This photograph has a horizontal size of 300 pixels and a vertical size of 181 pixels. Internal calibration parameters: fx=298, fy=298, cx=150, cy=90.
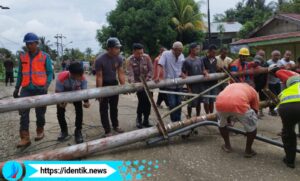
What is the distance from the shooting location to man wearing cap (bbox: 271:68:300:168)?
13.0 feet

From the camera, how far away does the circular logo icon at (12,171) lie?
3857mm

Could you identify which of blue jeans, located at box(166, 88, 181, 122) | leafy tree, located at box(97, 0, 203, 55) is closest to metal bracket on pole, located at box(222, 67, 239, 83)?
blue jeans, located at box(166, 88, 181, 122)

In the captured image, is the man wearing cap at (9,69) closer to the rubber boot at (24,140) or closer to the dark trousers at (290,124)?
the rubber boot at (24,140)

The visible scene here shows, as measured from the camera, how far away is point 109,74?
5.47 metres

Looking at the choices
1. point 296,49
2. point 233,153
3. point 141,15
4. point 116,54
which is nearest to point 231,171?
point 233,153

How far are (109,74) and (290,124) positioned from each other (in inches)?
122

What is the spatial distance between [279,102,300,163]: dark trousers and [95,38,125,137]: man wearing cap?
112 inches

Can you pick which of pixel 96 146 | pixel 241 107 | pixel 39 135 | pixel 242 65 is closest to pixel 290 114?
pixel 241 107

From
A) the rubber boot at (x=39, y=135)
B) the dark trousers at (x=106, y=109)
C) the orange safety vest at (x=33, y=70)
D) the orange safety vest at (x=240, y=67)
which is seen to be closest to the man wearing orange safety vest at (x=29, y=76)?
the orange safety vest at (x=33, y=70)

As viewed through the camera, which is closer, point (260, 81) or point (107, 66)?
point (107, 66)

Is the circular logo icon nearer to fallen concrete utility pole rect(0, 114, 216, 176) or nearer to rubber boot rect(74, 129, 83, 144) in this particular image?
fallen concrete utility pole rect(0, 114, 216, 176)

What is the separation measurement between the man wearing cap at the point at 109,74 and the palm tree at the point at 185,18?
21920 millimetres

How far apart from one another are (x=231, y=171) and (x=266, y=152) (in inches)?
41.4

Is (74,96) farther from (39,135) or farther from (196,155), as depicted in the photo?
(196,155)
